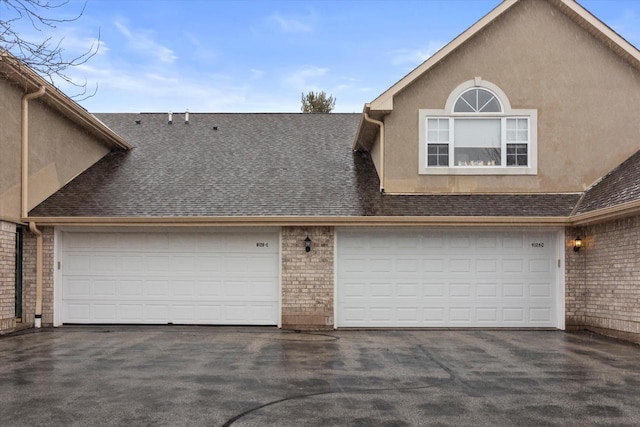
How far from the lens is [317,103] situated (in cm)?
3644

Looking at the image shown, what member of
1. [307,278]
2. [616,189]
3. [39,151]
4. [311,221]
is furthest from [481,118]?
[39,151]

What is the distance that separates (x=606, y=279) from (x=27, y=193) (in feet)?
41.1

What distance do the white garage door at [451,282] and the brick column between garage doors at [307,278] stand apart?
34 cm

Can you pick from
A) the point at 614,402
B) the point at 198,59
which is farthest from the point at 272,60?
the point at 614,402

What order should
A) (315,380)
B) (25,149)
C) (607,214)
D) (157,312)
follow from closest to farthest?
1. (315,380)
2. (607,214)
3. (25,149)
4. (157,312)

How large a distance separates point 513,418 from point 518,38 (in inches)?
414

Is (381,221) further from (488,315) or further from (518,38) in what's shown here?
(518,38)

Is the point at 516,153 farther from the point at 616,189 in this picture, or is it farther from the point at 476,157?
the point at 616,189

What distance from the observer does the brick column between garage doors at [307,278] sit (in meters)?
13.2

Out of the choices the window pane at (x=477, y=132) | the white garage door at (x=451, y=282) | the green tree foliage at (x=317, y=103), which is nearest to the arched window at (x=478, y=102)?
the window pane at (x=477, y=132)

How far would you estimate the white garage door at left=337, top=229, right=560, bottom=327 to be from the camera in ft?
44.1

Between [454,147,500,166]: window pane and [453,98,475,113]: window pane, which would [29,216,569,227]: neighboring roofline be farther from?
[453,98,475,113]: window pane

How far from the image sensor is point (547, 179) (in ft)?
45.8

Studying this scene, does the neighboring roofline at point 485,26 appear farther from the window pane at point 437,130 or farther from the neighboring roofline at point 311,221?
the neighboring roofline at point 311,221
